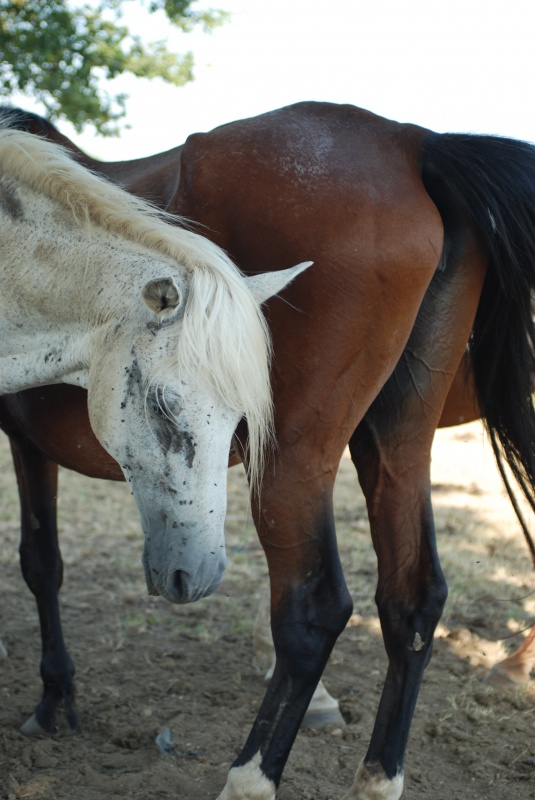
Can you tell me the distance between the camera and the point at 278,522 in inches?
96.2

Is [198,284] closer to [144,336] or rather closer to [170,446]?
[144,336]

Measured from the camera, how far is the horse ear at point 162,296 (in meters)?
2.12

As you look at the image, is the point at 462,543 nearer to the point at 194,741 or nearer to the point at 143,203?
the point at 194,741

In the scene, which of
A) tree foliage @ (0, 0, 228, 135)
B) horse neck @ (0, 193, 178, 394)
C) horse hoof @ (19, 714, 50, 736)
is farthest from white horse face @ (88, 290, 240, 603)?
tree foliage @ (0, 0, 228, 135)

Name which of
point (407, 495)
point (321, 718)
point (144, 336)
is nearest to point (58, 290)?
point (144, 336)

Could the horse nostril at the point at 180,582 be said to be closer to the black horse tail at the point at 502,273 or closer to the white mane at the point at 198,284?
the white mane at the point at 198,284

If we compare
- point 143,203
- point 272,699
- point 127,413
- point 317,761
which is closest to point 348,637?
point 317,761

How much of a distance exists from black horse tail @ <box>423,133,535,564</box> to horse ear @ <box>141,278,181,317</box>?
0.98 m

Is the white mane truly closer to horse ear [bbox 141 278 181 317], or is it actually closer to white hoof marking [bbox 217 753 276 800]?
horse ear [bbox 141 278 181 317]

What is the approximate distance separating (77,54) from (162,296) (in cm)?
569

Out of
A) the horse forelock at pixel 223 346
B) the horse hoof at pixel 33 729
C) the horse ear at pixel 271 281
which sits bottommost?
the horse hoof at pixel 33 729

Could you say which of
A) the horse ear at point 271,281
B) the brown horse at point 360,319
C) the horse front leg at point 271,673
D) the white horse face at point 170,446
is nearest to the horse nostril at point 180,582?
the white horse face at point 170,446

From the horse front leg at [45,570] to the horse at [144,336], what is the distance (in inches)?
35.9

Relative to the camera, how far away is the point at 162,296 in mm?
2154
